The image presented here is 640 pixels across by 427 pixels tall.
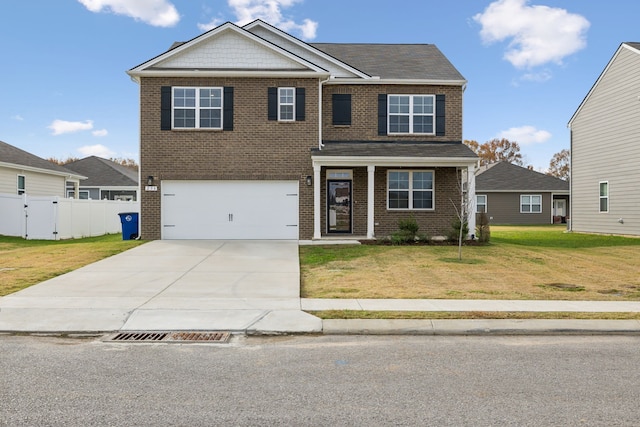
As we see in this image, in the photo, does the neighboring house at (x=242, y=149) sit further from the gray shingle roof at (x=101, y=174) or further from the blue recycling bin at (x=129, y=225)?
the gray shingle roof at (x=101, y=174)

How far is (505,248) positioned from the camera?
56.5ft

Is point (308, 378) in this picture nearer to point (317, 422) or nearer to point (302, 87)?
point (317, 422)

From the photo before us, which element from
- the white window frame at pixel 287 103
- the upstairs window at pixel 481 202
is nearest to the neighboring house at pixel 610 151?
the upstairs window at pixel 481 202

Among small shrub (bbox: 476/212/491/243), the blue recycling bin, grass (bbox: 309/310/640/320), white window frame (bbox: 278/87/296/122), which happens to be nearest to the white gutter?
white window frame (bbox: 278/87/296/122)

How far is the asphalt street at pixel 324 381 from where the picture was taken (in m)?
4.21

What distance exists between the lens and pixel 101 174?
3966 centimetres

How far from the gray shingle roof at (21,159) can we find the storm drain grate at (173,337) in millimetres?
23084

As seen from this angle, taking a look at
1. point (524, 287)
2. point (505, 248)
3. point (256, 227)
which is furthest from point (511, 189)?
point (524, 287)

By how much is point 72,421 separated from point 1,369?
6.22 ft

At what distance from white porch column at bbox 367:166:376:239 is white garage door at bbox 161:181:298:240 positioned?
2.65 metres

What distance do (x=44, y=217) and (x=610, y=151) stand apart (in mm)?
25528

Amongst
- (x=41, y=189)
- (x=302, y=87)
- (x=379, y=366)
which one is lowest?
(x=379, y=366)

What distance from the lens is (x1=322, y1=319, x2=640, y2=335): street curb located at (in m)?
7.21

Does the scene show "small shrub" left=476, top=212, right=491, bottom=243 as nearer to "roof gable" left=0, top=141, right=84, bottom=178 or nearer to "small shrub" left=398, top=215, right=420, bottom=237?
"small shrub" left=398, top=215, right=420, bottom=237
